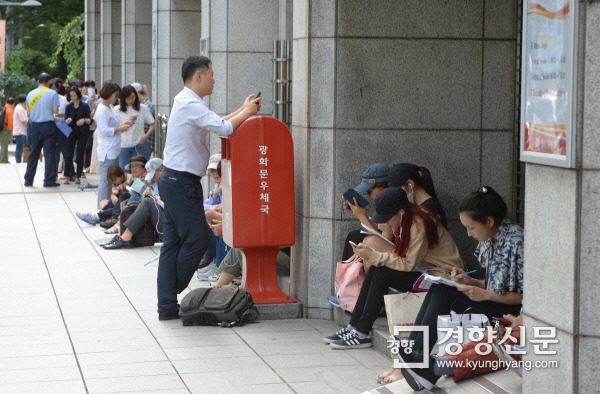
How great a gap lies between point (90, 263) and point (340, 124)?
157 inches

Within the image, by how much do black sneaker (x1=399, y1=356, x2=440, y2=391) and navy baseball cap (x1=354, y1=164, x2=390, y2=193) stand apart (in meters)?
2.05

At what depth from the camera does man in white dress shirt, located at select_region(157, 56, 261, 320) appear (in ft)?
25.3

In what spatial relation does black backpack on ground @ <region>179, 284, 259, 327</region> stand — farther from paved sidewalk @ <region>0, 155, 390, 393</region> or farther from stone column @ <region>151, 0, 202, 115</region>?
stone column @ <region>151, 0, 202, 115</region>

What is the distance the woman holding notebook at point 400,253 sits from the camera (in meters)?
6.62

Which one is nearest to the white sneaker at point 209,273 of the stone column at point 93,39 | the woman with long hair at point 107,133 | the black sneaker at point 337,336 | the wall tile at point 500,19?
the black sneaker at point 337,336

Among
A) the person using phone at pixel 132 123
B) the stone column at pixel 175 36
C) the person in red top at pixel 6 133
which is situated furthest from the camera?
the person in red top at pixel 6 133

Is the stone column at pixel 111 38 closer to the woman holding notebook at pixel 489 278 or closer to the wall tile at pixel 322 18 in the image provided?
the wall tile at pixel 322 18

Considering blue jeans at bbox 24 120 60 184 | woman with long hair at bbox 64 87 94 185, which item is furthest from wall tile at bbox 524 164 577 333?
woman with long hair at bbox 64 87 94 185

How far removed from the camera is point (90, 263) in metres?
10.5

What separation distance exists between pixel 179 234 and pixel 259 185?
2.45 feet

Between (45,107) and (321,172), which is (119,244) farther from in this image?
(45,107)

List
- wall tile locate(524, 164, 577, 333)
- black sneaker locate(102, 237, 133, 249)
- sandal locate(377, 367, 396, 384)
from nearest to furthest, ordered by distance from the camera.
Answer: wall tile locate(524, 164, 577, 333) < sandal locate(377, 367, 396, 384) < black sneaker locate(102, 237, 133, 249)

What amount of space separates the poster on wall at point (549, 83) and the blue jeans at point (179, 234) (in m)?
3.52

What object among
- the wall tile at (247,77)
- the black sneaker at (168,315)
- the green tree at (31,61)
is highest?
the green tree at (31,61)
